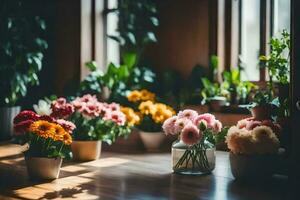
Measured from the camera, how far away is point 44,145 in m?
3.44

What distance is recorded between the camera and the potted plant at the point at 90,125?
13.5 feet

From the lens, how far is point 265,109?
3691 millimetres

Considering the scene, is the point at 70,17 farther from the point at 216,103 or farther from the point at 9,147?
the point at 216,103

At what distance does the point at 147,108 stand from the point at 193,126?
4.33ft

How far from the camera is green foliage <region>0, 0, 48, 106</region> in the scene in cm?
546

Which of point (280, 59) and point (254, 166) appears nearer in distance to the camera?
point (254, 166)

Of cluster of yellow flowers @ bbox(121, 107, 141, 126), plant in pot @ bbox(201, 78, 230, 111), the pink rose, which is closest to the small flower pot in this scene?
plant in pot @ bbox(201, 78, 230, 111)

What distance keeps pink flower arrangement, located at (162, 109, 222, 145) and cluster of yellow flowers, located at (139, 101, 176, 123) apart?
987 mm

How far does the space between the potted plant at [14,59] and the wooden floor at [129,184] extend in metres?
1.43

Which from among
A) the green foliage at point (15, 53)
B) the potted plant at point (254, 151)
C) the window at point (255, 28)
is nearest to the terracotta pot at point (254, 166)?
the potted plant at point (254, 151)

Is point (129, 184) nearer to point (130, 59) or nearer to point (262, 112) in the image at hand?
point (262, 112)

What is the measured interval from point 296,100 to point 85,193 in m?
1.42

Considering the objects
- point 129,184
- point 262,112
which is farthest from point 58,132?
point 262,112

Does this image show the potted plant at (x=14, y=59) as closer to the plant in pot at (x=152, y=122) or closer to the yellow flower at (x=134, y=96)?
the yellow flower at (x=134, y=96)
